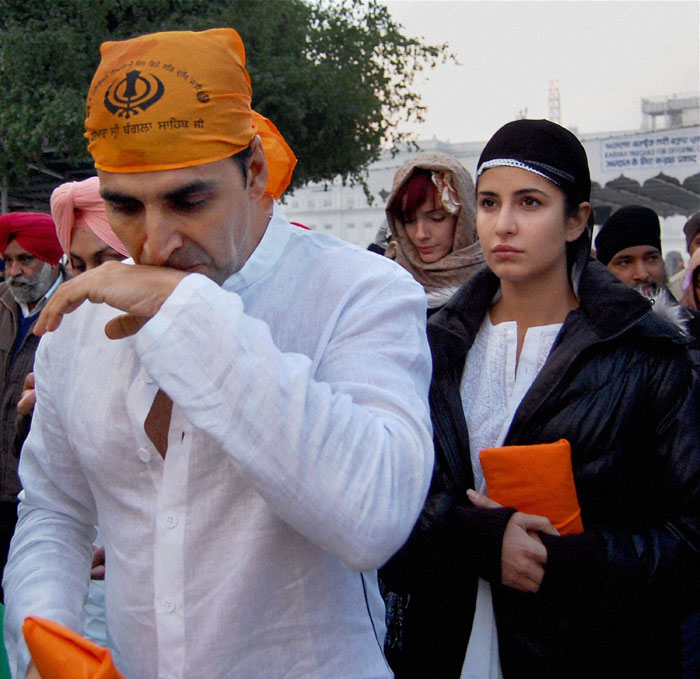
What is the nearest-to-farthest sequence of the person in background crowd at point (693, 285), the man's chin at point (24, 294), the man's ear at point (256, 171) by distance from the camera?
the man's ear at point (256, 171) → the person in background crowd at point (693, 285) → the man's chin at point (24, 294)

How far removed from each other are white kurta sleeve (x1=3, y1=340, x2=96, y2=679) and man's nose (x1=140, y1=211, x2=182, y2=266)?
413mm

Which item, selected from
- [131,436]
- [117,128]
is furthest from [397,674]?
[117,128]

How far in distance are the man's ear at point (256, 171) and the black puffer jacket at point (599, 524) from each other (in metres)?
1.02

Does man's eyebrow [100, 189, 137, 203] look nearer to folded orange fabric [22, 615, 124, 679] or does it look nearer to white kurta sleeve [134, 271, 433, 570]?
white kurta sleeve [134, 271, 433, 570]

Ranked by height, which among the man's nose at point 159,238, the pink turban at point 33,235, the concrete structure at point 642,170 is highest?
the man's nose at point 159,238

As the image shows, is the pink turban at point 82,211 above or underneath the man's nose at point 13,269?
above

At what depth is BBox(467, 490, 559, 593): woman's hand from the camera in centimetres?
207

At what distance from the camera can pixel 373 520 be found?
1167 mm

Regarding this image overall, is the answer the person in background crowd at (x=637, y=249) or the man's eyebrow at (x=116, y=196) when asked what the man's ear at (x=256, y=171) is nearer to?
the man's eyebrow at (x=116, y=196)

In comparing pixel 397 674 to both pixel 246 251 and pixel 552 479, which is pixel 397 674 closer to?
pixel 552 479

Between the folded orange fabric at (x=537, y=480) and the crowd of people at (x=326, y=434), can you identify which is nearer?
the crowd of people at (x=326, y=434)

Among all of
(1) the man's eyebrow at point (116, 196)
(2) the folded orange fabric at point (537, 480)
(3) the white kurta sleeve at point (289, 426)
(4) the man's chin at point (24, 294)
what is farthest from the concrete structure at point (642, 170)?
(3) the white kurta sleeve at point (289, 426)

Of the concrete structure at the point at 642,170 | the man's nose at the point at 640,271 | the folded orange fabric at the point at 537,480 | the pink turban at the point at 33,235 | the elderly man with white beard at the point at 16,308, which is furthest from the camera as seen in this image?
the concrete structure at the point at 642,170

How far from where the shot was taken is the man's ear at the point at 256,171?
144 centimetres
